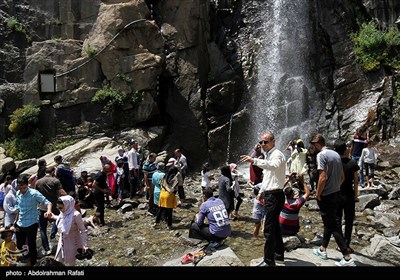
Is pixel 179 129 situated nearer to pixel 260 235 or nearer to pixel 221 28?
pixel 221 28

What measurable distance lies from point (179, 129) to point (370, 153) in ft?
38.5

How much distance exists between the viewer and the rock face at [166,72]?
20.4 meters

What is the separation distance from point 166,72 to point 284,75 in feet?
26.7

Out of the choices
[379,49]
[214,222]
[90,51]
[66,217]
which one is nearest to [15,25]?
[90,51]

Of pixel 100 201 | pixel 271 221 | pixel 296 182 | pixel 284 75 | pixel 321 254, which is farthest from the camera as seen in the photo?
pixel 284 75

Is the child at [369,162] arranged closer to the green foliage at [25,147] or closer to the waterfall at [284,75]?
the waterfall at [284,75]

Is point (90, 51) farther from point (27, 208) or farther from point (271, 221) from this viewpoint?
point (271, 221)

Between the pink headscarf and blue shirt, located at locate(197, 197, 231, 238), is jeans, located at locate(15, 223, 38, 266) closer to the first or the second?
the pink headscarf

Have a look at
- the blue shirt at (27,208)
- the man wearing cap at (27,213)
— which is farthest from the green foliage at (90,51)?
the blue shirt at (27,208)

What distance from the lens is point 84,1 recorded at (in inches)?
853

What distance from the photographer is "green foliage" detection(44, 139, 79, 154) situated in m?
19.9

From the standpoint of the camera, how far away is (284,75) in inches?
934

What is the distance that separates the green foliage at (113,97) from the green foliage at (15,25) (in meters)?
6.46
